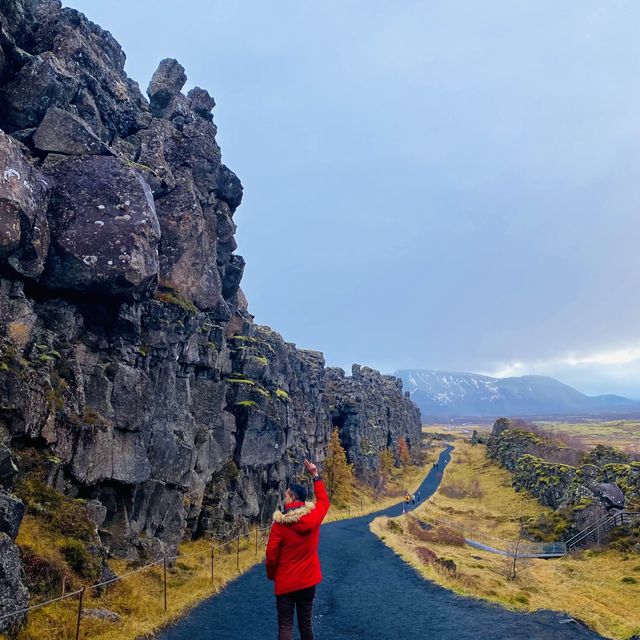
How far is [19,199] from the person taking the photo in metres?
24.2

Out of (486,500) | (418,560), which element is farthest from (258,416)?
(486,500)

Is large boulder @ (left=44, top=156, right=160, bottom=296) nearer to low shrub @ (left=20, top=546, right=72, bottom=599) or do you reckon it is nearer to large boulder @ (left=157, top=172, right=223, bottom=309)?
large boulder @ (left=157, top=172, right=223, bottom=309)

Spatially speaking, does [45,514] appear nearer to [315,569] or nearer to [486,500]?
[315,569]

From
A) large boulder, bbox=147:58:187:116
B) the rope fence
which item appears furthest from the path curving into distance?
large boulder, bbox=147:58:187:116

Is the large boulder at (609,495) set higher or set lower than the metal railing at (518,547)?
higher

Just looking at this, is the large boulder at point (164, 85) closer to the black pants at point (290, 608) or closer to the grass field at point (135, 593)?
the grass field at point (135, 593)

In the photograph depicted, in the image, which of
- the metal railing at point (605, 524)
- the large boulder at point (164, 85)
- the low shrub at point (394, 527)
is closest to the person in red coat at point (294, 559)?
the metal railing at point (605, 524)

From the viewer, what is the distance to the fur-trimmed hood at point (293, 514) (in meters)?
10.5

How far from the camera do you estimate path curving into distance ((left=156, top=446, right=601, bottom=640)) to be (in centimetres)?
2111

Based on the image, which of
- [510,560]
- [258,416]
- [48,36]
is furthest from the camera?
[258,416]

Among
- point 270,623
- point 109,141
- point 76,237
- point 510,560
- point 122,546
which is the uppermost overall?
point 109,141

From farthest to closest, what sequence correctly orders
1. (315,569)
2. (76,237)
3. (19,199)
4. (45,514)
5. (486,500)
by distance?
(486,500) < (76,237) < (19,199) < (45,514) < (315,569)

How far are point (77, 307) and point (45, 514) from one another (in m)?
12.7

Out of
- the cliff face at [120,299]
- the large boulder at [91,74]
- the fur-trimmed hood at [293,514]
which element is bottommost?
the fur-trimmed hood at [293,514]
